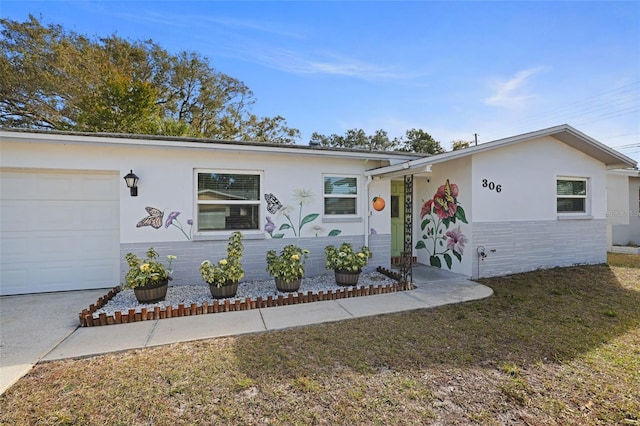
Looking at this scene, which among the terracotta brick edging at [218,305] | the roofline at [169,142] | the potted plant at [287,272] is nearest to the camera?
the terracotta brick edging at [218,305]

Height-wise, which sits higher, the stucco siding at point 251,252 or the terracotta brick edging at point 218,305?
the stucco siding at point 251,252

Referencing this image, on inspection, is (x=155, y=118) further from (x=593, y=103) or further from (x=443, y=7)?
(x=593, y=103)

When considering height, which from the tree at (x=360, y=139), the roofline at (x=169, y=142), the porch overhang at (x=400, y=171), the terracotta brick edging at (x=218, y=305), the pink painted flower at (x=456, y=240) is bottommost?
the terracotta brick edging at (x=218, y=305)

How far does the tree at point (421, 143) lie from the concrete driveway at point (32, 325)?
92.1ft

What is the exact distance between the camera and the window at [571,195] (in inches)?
312

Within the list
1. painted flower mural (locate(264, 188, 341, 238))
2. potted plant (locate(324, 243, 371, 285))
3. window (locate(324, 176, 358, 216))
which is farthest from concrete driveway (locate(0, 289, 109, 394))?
window (locate(324, 176, 358, 216))

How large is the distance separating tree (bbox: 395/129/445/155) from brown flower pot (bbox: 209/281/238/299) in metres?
26.4

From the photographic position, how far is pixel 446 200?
24.2 ft

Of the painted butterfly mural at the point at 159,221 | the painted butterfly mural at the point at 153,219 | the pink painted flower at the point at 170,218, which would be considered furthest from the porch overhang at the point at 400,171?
the painted butterfly mural at the point at 153,219

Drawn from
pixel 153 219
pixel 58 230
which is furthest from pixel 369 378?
pixel 58 230

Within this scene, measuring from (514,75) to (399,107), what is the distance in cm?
384

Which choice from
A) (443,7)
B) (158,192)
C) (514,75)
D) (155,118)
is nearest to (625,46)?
(514,75)

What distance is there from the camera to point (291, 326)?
414 centimetres

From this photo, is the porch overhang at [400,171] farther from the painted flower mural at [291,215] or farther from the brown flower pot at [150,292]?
the brown flower pot at [150,292]
